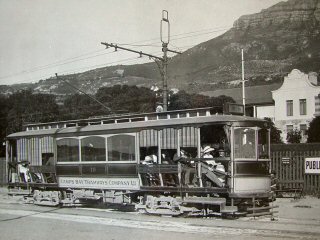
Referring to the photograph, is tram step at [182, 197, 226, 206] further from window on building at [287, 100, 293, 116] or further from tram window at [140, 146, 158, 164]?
window on building at [287, 100, 293, 116]

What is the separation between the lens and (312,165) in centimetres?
1789

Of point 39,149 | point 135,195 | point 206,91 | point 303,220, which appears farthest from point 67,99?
point 303,220

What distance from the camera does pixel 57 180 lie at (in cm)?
1698

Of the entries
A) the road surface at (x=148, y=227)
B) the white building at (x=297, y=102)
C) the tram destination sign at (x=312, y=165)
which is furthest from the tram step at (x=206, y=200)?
the white building at (x=297, y=102)

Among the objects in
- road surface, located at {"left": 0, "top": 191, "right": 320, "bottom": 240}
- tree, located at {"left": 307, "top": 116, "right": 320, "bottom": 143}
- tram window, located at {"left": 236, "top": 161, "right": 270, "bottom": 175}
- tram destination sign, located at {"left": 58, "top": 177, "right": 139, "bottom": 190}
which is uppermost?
tree, located at {"left": 307, "top": 116, "right": 320, "bottom": 143}

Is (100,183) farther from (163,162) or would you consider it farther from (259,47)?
(259,47)

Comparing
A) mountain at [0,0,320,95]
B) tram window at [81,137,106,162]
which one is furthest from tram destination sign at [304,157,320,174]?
tram window at [81,137,106,162]

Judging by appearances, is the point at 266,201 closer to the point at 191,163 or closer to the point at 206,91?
the point at 191,163

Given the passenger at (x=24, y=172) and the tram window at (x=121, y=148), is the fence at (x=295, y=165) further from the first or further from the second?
the passenger at (x=24, y=172)

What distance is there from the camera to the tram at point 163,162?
12.5 meters

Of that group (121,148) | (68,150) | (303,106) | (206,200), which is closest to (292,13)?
(206,200)

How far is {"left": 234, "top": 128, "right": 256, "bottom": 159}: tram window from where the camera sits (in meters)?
12.5

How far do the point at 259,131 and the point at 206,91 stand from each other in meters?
49.9

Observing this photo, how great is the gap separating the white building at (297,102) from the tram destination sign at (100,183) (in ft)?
81.1
